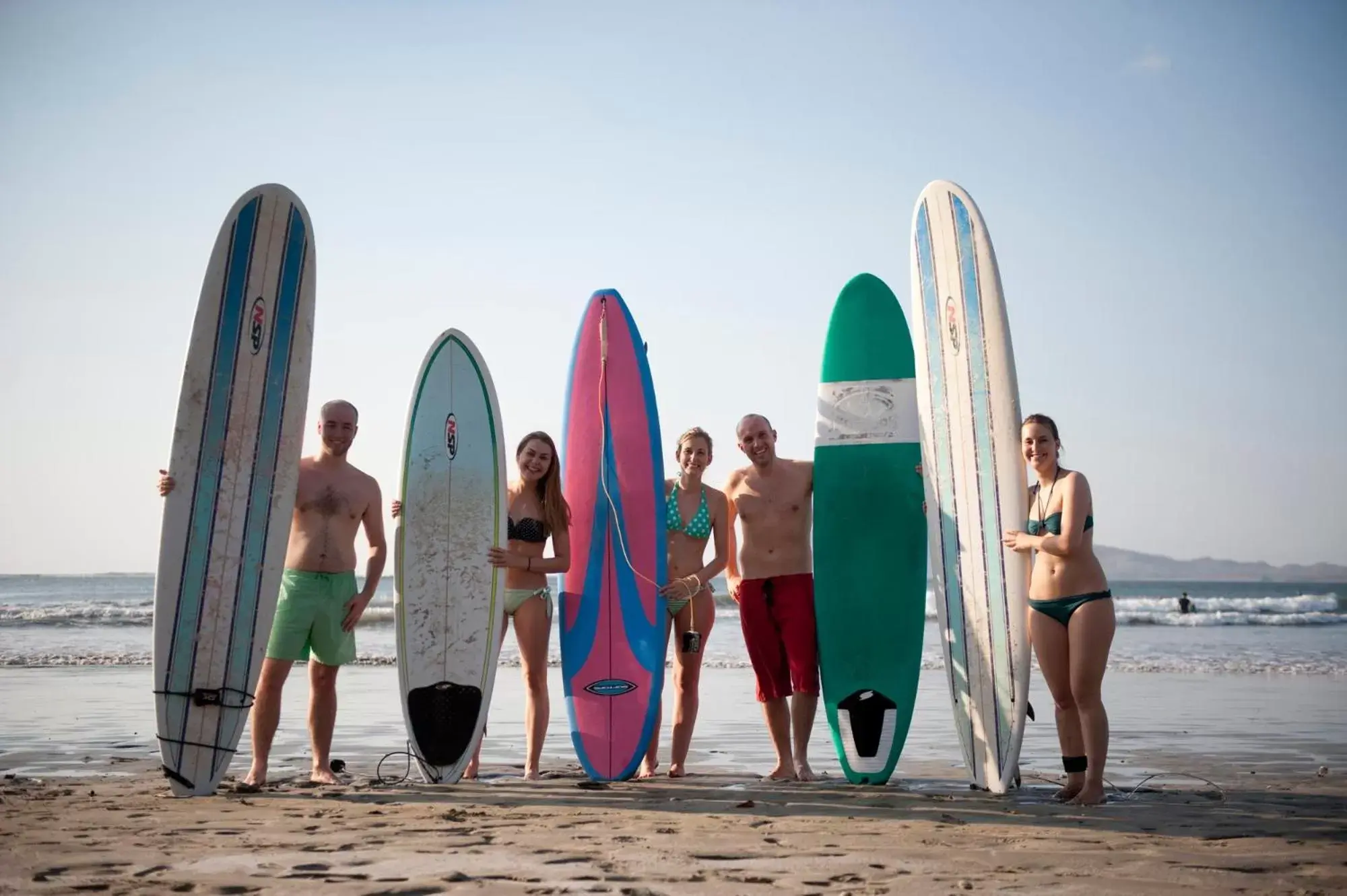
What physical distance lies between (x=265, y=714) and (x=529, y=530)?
1.25 m

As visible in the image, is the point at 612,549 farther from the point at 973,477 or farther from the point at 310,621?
the point at 973,477

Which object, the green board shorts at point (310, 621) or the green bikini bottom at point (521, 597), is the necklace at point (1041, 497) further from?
the green board shorts at point (310, 621)

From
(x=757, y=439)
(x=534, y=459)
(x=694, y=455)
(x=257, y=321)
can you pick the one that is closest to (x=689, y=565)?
(x=694, y=455)

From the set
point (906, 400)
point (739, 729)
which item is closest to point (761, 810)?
point (906, 400)

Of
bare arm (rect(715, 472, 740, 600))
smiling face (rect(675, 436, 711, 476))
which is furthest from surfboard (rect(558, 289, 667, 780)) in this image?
bare arm (rect(715, 472, 740, 600))

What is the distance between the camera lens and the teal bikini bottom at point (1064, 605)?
4094mm

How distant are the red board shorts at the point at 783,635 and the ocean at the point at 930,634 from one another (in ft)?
3.05

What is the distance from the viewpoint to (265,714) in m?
4.46

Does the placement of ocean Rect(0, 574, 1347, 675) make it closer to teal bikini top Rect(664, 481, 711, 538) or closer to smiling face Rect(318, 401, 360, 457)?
teal bikini top Rect(664, 481, 711, 538)

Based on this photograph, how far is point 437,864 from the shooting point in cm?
293

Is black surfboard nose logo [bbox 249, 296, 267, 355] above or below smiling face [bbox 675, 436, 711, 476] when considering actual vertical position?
above

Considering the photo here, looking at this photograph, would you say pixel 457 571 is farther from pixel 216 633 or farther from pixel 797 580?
pixel 797 580

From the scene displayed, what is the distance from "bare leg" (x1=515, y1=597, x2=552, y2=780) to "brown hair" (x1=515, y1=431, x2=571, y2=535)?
1.07ft

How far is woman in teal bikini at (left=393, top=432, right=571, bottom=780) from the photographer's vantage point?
15.8ft
